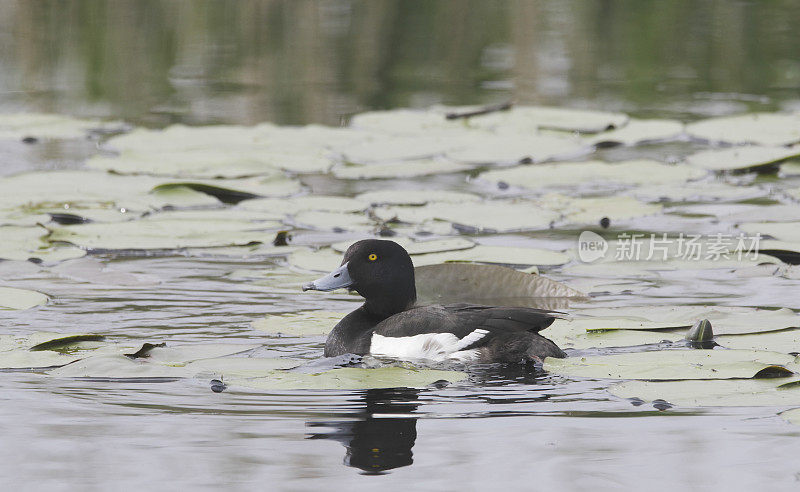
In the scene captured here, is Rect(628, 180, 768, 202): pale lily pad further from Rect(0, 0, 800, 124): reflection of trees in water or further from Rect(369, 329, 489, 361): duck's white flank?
Rect(0, 0, 800, 124): reflection of trees in water

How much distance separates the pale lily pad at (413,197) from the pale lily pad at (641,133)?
1.92 m

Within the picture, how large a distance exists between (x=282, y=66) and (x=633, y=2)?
22.3 feet

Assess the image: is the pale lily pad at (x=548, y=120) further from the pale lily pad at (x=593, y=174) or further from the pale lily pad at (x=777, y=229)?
the pale lily pad at (x=777, y=229)

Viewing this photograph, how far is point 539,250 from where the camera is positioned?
6734mm

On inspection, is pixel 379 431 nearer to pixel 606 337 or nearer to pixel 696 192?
pixel 606 337

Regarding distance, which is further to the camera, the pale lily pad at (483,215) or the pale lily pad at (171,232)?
the pale lily pad at (483,215)

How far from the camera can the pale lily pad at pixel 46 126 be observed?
34.0 ft

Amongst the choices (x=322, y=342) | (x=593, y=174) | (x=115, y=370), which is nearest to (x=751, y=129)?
(x=593, y=174)

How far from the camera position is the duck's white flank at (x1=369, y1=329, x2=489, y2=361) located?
5.07 m

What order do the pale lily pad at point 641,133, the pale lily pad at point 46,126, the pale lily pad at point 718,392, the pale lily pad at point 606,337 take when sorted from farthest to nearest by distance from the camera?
the pale lily pad at point 46,126 → the pale lily pad at point 641,133 → the pale lily pad at point 606,337 → the pale lily pad at point 718,392

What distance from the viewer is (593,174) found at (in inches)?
338

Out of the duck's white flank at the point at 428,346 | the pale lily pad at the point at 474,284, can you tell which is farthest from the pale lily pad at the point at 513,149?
the duck's white flank at the point at 428,346

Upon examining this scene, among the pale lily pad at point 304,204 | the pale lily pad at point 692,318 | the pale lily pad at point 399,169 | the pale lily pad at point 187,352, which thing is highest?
the pale lily pad at point 399,169

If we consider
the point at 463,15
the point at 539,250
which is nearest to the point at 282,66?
the point at 463,15
